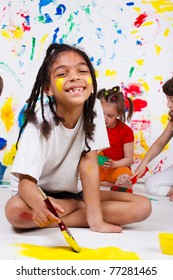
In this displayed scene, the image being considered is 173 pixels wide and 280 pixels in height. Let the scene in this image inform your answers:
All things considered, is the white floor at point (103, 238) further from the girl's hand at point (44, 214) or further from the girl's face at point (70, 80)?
the girl's face at point (70, 80)

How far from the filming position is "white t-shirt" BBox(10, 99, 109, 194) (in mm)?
1223

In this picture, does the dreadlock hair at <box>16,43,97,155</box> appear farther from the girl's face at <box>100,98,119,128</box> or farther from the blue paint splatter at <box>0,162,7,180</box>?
the blue paint splatter at <box>0,162,7,180</box>

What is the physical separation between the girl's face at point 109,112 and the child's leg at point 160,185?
12.9 inches

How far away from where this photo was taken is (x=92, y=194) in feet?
4.27

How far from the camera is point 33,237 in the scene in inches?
47.8


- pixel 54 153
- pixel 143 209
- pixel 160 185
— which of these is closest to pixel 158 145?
pixel 160 185

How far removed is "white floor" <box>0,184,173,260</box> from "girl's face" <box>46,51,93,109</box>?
1.14 feet

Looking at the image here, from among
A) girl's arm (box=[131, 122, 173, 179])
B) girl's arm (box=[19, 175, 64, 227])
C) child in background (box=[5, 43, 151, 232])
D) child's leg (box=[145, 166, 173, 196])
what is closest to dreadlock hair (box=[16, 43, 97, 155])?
child in background (box=[5, 43, 151, 232])

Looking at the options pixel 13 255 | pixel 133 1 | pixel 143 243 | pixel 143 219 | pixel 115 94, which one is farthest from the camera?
pixel 133 1

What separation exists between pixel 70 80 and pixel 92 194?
32 cm

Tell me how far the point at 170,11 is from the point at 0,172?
1.10 metres

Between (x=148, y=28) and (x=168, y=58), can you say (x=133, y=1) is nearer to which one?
(x=148, y=28)

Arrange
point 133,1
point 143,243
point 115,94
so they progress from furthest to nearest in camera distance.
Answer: point 133,1, point 115,94, point 143,243

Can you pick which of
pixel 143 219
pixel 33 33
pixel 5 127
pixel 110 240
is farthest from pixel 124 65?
pixel 110 240
